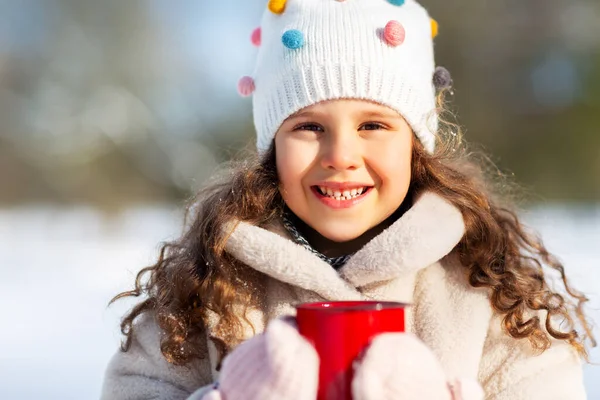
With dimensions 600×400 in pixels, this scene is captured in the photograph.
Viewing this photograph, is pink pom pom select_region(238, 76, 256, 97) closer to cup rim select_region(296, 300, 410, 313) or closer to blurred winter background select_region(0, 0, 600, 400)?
cup rim select_region(296, 300, 410, 313)

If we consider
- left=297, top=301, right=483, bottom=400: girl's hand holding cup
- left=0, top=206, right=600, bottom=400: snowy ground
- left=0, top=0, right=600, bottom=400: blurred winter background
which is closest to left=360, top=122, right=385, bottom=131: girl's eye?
left=0, top=206, right=600, bottom=400: snowy ground

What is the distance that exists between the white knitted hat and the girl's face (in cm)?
4

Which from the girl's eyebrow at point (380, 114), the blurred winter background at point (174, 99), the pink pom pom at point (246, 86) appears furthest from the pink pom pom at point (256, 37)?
the blurred winter background at point (174, 99)

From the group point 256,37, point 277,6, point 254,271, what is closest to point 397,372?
point 254,271

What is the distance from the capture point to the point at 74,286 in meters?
4.69

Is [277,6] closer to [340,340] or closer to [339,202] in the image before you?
[339,202]

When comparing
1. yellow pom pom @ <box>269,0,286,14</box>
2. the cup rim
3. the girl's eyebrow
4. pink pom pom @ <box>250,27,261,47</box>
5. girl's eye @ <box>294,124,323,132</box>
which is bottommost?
the cup rim

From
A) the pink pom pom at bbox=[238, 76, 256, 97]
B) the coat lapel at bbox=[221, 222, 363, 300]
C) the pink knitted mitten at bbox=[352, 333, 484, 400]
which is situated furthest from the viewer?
the pink pom pom at bbox=[238, 76, 256, 97]

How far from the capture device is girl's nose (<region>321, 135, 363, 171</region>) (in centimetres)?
147

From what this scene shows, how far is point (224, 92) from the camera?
1324 cm

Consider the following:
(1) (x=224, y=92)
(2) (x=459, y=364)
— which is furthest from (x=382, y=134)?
(1) (x=224, y=92)

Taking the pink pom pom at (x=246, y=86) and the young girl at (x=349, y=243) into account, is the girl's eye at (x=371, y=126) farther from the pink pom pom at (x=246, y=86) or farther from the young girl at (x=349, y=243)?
the pink pom pom at (x=246, y=86)

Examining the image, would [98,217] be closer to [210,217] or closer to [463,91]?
[463,91]

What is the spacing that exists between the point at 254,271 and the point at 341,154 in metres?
0.33
